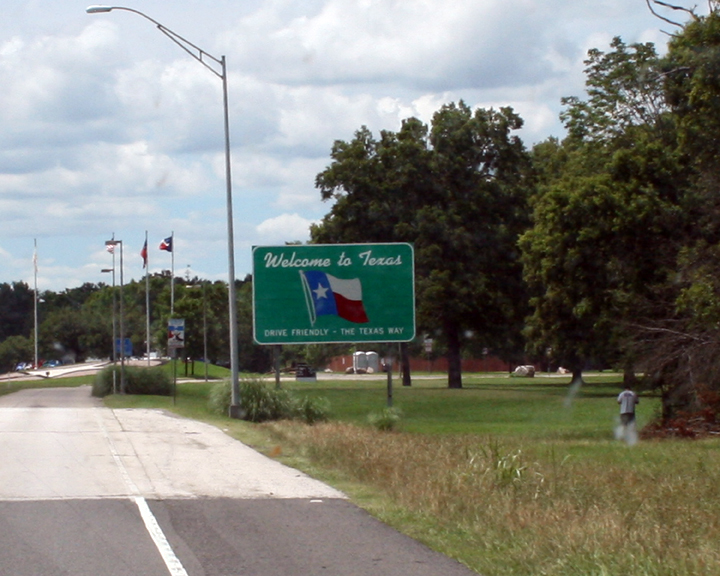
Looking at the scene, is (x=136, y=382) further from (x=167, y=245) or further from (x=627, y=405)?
(x=627, y=405)

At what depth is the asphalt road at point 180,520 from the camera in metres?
8.57

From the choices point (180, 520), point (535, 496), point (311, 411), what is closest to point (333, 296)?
point (311, 411)

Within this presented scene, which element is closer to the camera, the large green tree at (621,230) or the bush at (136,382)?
the large green tree at (621,230)

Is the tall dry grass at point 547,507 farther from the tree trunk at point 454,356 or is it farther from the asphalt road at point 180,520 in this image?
the tree trunk at point 454,356

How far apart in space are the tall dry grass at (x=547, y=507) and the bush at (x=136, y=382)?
105ft

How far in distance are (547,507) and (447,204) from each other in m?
43.3

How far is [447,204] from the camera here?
5375cm

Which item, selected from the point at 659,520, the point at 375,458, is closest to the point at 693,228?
the point at 375,458

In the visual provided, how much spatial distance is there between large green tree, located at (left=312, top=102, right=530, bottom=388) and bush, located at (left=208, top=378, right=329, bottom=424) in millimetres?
23693

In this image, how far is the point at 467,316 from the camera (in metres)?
55.0

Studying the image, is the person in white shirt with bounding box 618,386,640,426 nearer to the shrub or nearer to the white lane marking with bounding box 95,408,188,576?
the shrub

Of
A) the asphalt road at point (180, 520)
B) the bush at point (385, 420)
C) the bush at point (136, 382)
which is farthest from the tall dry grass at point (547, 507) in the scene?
the bush at point (136, 382)

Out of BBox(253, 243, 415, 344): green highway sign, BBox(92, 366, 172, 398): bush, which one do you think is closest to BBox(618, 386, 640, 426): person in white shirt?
BBox(253, 243, 415, 344): green highway sign

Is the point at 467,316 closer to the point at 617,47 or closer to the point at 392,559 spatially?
the point at 617,47
